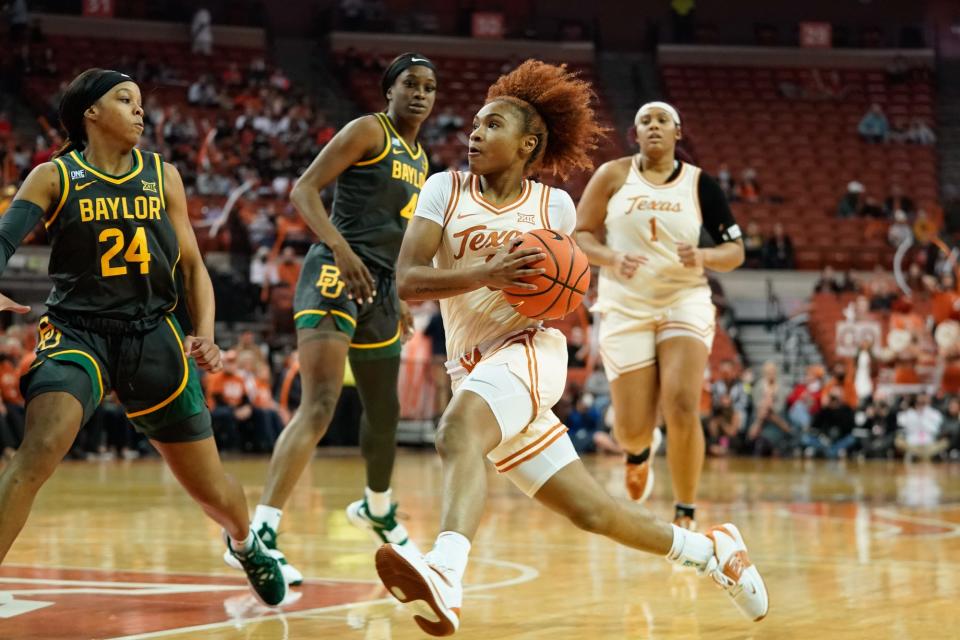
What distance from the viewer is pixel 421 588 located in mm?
4004

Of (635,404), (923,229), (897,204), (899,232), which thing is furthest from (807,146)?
(635,404)

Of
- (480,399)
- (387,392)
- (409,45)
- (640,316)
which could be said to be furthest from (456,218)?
(409,45)

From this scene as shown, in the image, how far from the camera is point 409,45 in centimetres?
3117

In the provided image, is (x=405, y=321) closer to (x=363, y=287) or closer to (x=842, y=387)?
(x=363, y=287)

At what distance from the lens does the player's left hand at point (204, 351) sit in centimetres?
492

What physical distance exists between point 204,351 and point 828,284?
20239 millimetres

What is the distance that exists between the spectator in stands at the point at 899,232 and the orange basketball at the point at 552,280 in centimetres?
2262

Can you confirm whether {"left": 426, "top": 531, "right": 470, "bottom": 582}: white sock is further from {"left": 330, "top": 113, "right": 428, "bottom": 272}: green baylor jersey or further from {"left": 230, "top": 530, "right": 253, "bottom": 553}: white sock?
{"left": 330, "top": 113, "right": 428, "bottom": 272}: green baylor jersey

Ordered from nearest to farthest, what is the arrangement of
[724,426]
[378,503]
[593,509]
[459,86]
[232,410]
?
[593,509] < [378,503] < [232,410] < [724,426] < [459,86]

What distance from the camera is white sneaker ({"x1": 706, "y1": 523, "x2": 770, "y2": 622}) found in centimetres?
505

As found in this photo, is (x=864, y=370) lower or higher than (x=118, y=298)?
lower

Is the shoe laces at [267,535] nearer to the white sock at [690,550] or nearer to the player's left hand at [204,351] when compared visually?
the player's left hand at [204,351]

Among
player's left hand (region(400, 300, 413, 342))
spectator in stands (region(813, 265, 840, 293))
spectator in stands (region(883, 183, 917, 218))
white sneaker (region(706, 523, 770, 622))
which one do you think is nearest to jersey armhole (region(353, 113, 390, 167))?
player's left hand (region(400, 300, 413, 342))

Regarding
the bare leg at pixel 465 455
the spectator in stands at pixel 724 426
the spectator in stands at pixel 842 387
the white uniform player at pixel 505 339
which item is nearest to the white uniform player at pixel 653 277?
the white uniform player at pixel 505 339
